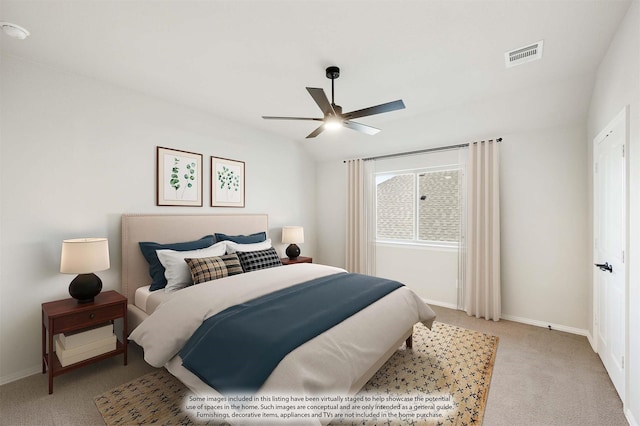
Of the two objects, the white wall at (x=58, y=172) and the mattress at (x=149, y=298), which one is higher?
the white wall at (x=58, y=172)

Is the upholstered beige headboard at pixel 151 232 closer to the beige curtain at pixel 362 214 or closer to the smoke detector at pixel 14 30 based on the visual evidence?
the smoke detector at pixel 14 30

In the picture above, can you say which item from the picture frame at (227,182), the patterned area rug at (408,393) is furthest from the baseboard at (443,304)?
the picture frame at (227,182)

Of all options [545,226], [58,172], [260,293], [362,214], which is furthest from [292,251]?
[545,226]

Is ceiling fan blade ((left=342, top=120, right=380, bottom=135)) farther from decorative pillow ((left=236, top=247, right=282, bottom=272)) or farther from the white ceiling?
decorative pillow ((left=236, top=247, right=282, bottom=272))

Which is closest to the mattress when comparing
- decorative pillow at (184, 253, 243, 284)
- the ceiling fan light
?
decorative pillow at (184, 253, 243, 284)

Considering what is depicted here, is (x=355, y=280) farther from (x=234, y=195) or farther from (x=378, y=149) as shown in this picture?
(x=378, y=149)

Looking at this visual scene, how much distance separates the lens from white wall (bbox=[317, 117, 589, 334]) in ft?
10.7

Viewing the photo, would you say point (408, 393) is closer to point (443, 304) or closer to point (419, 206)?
point (443, 304)

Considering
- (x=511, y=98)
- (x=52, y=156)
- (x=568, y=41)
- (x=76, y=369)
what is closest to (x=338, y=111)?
(x=568, y=41)

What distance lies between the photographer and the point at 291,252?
447cm

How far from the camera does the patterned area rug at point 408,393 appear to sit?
1.91 m

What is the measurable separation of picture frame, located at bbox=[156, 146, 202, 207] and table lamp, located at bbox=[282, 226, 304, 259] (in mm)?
1389

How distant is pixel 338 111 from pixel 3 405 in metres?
3.37

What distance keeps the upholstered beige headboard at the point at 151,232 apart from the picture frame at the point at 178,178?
0.72 feet
